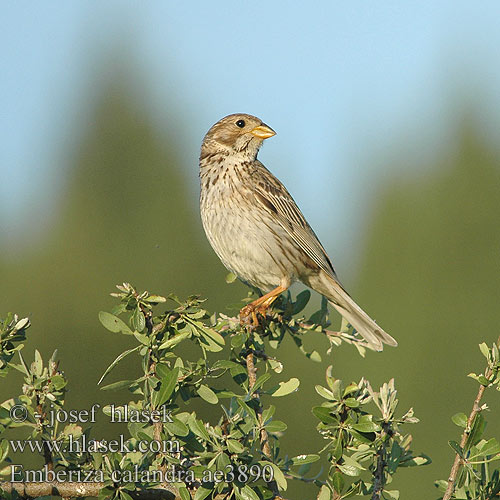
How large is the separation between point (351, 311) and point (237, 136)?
1.95 m

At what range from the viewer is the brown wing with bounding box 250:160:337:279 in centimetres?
735

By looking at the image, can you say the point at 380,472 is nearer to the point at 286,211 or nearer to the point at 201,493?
the point at 201,493

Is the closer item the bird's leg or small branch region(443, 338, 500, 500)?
small branch region(443, 338, 500, 500)

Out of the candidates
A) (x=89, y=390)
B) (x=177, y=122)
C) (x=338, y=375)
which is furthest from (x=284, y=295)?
(x=177, y=122)

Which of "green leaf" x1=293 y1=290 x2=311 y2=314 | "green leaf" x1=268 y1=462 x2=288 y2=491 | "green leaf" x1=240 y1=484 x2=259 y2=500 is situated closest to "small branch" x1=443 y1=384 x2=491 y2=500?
"green leaf" x1=268 y1=462 x2=288 y2=491

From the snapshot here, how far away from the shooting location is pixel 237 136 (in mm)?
7770

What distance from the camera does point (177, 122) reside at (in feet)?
111

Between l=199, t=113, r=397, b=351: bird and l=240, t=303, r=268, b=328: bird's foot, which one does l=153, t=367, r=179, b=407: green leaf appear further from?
l=199, t=113, r=397, b=351: bird

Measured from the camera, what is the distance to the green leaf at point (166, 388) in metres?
3.46

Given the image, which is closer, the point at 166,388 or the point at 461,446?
the point at 166,388

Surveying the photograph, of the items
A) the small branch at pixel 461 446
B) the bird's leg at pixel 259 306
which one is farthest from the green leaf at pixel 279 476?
the bird's leg at pixel 259 306

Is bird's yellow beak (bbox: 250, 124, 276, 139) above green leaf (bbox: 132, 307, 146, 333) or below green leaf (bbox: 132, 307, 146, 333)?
above

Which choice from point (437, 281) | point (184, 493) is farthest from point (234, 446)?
point (437, 281)

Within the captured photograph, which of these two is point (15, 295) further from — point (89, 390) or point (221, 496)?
point (221, 496)
